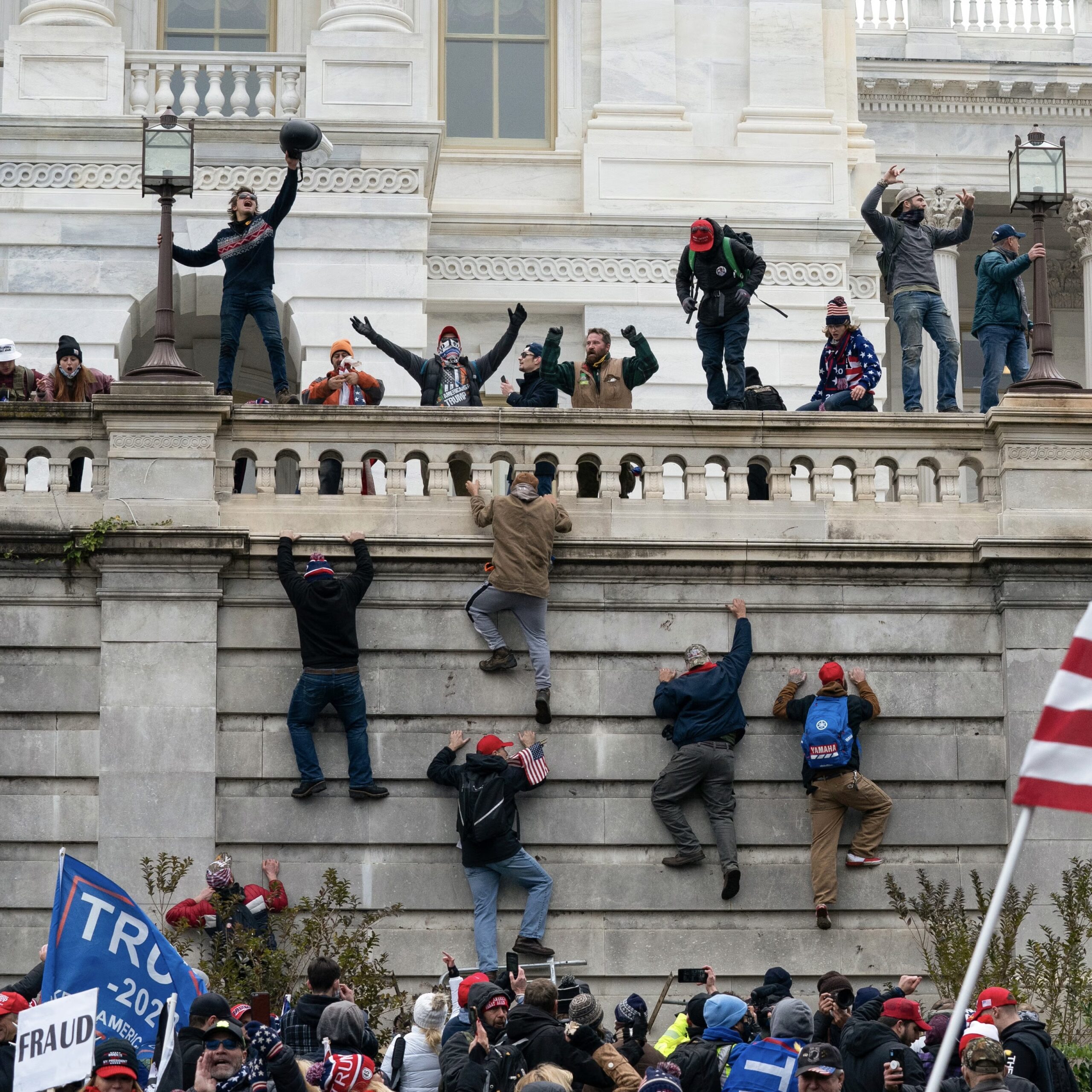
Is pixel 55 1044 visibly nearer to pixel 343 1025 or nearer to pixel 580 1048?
pixel 343 1025

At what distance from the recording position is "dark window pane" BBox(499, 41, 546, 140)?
3200cm

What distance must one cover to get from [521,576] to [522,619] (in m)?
0.42

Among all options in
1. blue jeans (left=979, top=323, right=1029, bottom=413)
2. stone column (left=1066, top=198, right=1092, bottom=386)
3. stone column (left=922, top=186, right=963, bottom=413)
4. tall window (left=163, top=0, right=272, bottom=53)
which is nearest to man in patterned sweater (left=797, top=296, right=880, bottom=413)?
blue jeans (left=979, top=323, right=1029, bottom=413)

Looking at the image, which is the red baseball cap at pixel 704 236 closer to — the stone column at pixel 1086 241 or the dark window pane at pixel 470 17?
the dark window pane at pixel 470 17

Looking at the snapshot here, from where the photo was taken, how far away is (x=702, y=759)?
19.9 metres

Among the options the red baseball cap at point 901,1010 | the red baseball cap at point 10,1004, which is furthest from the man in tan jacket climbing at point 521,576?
the red baseball cap at point 10,1004

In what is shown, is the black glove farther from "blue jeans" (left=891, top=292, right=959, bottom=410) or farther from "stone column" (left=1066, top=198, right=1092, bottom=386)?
"stone column" (left=1066, top=198, right=1092, bottom=386)

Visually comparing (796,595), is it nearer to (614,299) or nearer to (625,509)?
(625,509)

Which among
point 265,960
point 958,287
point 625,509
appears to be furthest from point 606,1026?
point 958,287

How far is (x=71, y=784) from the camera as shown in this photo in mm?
19969

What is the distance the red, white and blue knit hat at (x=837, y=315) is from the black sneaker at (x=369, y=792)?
5995mm

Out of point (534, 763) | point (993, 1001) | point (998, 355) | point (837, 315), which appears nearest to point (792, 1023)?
point (993, 1001)

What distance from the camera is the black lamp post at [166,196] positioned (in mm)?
20812

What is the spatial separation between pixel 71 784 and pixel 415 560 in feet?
11.1
